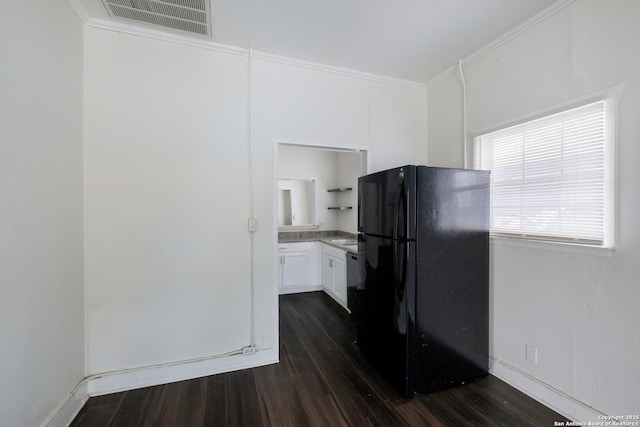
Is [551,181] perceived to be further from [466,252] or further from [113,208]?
[113,208]

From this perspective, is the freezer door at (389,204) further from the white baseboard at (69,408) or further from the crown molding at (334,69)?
the white baseboard at (69,408)

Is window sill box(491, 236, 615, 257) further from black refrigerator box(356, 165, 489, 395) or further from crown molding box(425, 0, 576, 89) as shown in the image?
crown molding box(425, 0, 576, 89)

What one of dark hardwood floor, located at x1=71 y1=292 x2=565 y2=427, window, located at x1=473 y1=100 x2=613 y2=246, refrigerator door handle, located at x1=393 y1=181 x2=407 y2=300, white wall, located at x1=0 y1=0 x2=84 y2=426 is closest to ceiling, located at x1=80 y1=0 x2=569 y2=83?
white wall, located at x1=0 y1=0 x2=84 y2=426

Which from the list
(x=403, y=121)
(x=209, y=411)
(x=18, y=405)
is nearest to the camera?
(x=18, y=405)

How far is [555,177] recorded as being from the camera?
1837 millimetres

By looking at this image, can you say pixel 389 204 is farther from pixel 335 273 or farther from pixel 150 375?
pixel 150 375

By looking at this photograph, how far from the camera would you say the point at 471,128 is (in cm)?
244

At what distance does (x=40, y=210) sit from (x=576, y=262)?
10.8 ft

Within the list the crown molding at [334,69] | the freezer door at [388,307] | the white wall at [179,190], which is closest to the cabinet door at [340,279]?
the freezer door at [388,307]

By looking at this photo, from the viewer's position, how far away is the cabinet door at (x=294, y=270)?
416 cm

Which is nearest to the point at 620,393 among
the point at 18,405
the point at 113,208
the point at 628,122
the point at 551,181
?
the point at 551,181

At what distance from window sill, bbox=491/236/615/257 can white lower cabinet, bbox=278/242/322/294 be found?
8.84ft

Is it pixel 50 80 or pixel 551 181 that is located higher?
pixel 50 80

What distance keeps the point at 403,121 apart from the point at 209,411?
3.16 meters
